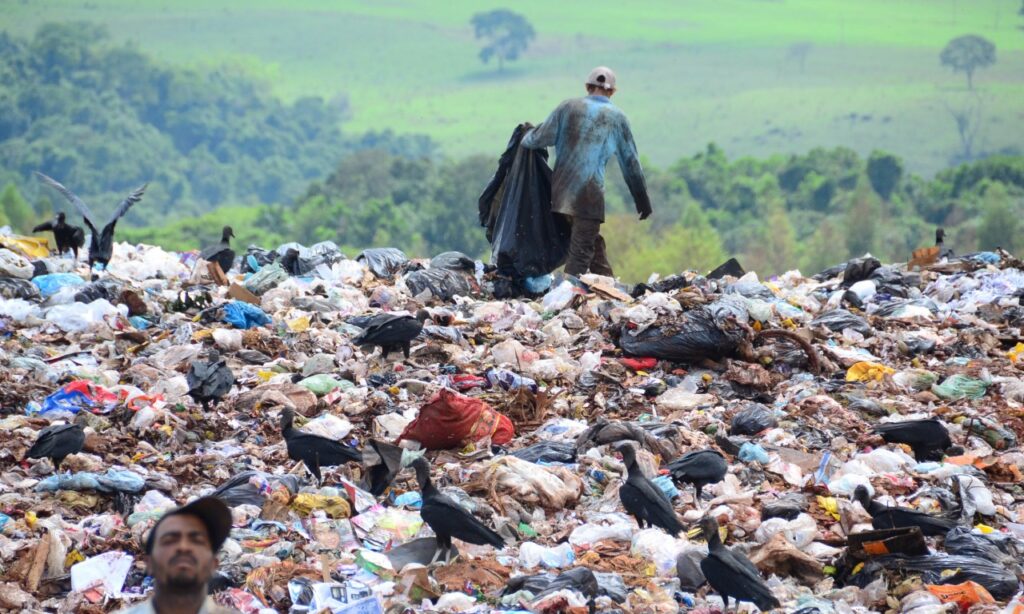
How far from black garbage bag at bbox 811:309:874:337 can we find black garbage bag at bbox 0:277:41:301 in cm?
526

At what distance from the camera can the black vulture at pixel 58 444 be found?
238 inches

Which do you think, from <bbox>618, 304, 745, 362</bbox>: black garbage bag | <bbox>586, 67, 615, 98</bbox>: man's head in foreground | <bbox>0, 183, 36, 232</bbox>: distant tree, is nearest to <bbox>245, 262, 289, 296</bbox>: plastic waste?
<bbox>586, 67, 615, 98</bbox>: man's head in foreground

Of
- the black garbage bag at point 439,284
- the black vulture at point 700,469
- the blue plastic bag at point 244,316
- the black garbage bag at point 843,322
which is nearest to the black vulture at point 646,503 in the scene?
the black vulture at point 700,469

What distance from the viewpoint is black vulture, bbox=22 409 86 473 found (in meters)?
6.04

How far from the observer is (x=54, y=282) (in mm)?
10203

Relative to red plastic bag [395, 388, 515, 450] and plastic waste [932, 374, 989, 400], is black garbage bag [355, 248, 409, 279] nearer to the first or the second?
red plastic bag [395, 388, 515, 450]

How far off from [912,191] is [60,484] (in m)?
47.2

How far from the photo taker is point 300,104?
82812mm

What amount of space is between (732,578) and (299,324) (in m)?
4.84

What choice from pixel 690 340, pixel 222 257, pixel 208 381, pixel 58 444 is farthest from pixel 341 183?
pixel 58 444

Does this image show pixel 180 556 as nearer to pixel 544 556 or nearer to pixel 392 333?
pixel 544 556

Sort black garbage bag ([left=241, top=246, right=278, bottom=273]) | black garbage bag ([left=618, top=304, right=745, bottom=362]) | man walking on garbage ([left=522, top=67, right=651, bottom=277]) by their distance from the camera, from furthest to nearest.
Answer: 1. black garbage bag ([left=241, top=246, right=278, bottom=273])
2. man walking on garbage ([left=522, top=67, right=651, bottom=277])
3. black garbage bag ([left=618, top=304, right=745, bottom=362])

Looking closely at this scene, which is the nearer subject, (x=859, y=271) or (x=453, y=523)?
(x=453, y=523)

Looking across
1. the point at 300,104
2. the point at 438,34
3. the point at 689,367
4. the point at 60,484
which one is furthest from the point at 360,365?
the point at 438,34
